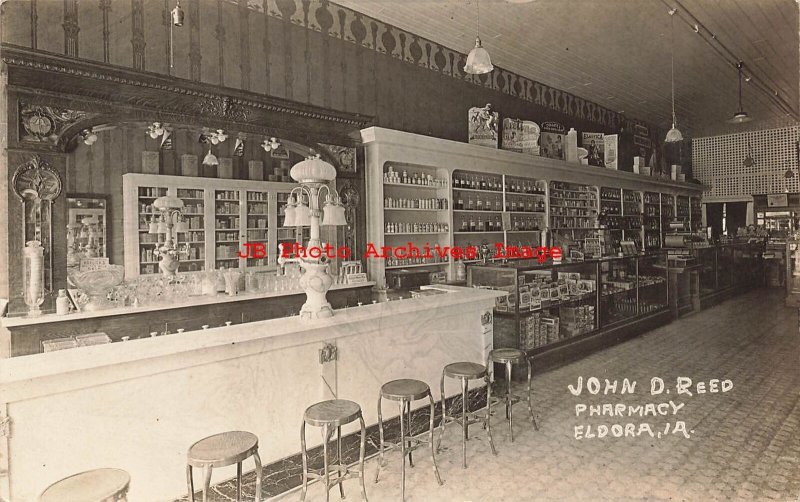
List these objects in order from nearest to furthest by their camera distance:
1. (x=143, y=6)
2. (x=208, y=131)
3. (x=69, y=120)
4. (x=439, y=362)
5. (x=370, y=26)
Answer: (x=69, y=120) → (x=439, y=362) → (x=143, y=6) → (x=208, y=131) → (x=370, y=26)

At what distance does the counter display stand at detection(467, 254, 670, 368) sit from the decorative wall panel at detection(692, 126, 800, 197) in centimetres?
732

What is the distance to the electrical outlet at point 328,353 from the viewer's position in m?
2.75

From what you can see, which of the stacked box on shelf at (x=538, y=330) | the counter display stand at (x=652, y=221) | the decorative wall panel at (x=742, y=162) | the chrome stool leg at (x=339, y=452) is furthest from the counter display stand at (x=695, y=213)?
the chrome stool leg at (x=339, y=452)

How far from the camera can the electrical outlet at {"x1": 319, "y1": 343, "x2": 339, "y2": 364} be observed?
Result: 2754 millimetres

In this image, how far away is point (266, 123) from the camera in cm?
430

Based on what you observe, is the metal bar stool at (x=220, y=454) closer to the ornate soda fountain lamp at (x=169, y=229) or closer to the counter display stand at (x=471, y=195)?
the ornate soda fountain lamp at (x=169, y=229)

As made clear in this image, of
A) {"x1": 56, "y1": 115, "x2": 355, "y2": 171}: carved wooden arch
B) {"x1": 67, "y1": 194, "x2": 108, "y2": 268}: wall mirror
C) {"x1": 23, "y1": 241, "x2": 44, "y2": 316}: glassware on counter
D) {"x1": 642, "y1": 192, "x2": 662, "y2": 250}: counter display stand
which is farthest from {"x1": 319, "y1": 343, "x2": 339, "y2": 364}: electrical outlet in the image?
{"x1": 642, "y1": 192, "x2": 662, "y2": 250}: counter display stand

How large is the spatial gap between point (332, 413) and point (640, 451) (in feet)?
7.03

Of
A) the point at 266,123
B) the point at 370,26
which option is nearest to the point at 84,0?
the point at 266,123

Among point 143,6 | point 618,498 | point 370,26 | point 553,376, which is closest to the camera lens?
point 618,498

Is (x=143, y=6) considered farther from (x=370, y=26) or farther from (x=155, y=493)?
(x=155, y=493)

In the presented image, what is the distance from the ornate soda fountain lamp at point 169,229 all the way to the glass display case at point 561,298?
2.92m

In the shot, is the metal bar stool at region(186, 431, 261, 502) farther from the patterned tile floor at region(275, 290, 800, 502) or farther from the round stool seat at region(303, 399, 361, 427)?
the patterned tile floor at region(275, 290, 800, 502)

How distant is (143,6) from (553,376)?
4.93 meters
